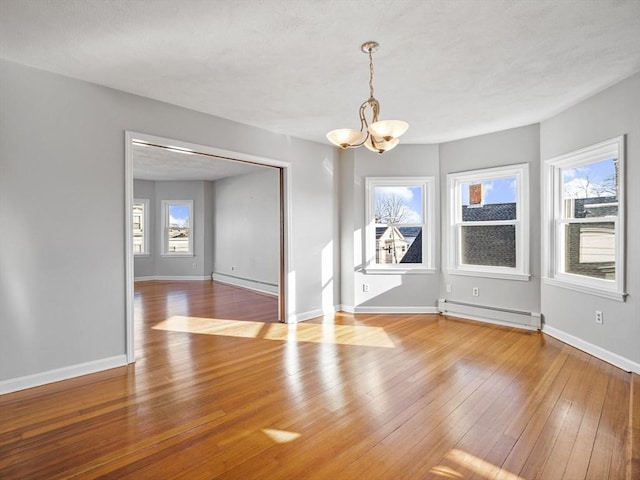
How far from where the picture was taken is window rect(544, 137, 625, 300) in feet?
11.0

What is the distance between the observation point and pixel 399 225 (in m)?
5.43

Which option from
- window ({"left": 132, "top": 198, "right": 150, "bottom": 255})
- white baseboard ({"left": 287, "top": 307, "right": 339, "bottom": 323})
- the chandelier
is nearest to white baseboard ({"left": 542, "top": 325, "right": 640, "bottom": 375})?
white baseboard ({"left": 287, "top": 307, "right": 339, "bottom": 323})

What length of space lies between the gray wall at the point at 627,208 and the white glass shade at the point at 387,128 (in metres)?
2.41

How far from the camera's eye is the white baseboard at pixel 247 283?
7.26 meters

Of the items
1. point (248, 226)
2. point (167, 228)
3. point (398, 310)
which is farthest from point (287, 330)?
point (167, 228)

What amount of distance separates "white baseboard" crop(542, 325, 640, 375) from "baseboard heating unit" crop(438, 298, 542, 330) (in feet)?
0.54

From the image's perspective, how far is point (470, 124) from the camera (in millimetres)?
4391

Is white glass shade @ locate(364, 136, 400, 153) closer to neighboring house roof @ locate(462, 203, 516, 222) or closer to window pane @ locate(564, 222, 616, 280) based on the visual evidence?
window pane @ locate(564, 222, 616, 280)

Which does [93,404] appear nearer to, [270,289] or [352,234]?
[352,234]

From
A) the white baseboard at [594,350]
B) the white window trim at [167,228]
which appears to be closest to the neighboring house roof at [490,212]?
the white baseboard at [594,350]

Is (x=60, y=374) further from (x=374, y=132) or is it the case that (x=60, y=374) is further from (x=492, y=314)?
(x=492, y=314)

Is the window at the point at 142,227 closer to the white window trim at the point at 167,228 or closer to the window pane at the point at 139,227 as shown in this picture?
the window pane at the point at 139,227

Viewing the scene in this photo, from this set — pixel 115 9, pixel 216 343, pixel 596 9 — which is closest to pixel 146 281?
pixel 216 343

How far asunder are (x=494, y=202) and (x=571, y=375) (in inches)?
98.8
